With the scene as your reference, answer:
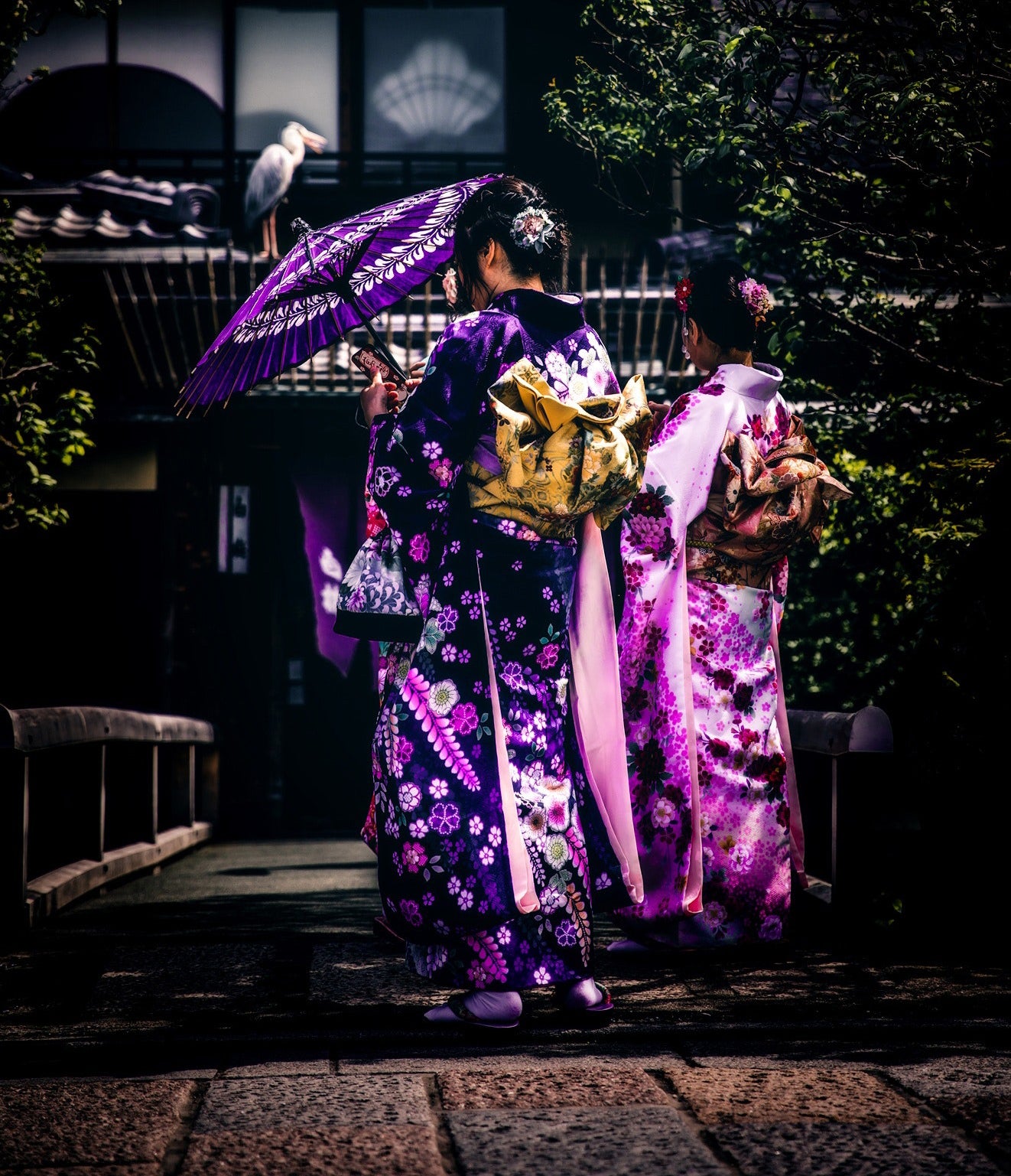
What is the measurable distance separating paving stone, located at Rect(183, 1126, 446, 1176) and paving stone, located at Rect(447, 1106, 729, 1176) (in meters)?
0.08

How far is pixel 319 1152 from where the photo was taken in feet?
7.04

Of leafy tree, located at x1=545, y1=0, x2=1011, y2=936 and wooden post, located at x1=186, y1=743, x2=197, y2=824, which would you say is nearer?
leafy tree, located at x1=545, y1=0, x2=1011, y2=936

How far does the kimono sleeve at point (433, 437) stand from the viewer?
10.5 feet

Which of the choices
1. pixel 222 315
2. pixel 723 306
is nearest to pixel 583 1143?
pixel 723 306

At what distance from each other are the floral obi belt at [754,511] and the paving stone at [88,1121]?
241 centimetres

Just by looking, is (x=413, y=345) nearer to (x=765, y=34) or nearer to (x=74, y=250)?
(x=74, y=250)

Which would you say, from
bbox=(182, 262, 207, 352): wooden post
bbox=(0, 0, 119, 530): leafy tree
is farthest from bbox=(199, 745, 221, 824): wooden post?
bbox=(182, 262, 207, 352): wooden post

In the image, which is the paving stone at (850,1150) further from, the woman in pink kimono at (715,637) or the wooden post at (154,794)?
the wooden post at (154,794)

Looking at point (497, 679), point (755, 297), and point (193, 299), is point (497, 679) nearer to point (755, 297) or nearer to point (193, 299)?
point (755, 297)

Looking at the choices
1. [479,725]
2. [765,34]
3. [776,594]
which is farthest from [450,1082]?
[765,34]

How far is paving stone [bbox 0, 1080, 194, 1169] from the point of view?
7.05ft

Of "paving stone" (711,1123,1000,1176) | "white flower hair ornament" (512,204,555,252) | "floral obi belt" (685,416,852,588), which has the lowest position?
"paving stone" (711,1123,1000,1176)

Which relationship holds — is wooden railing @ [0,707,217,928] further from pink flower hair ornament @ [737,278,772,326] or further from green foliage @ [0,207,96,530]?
pink flower hair ornament @ [737,278,772,326]

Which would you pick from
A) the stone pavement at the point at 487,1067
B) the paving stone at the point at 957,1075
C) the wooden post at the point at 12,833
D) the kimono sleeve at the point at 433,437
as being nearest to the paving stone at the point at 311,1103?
the stone pavement at the point at 487,1067
